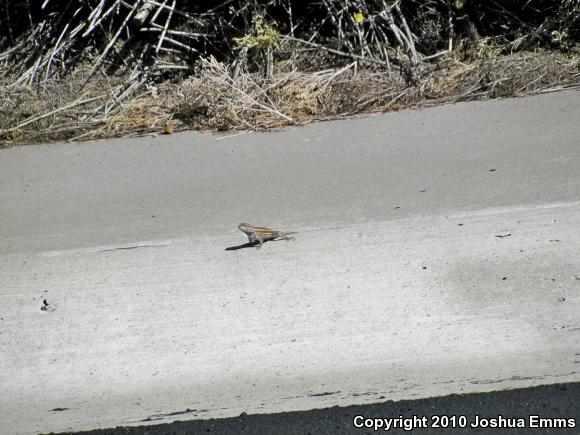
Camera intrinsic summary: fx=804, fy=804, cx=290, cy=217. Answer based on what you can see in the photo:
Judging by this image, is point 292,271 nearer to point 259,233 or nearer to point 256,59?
point 259,233

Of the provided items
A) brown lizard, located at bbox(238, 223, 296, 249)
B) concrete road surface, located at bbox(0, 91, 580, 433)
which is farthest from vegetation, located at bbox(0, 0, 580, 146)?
brown lizard, located at bbox(238, 223, 296, 249)

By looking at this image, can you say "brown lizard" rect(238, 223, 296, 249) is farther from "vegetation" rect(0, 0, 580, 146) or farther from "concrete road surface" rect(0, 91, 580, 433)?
"vegetation" rect(0, 0, 580, 146)

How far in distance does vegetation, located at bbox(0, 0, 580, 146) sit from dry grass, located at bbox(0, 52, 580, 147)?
0.04 feet

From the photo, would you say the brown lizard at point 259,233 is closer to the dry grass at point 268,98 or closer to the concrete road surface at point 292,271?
the concrete road surface at point 292,271

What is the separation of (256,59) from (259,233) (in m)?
3.42

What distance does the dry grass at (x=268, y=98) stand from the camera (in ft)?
24.2

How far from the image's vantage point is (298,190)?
6137 millimetres

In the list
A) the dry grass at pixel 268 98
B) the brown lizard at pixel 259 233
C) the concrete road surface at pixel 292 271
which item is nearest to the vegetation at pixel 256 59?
the dry grass at pixel 268 98

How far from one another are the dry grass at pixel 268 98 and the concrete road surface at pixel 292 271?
1.28 feet

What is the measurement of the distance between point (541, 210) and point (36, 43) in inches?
235

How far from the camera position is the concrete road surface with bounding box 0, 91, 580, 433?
4324mm

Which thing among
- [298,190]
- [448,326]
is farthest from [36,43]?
[448,326]

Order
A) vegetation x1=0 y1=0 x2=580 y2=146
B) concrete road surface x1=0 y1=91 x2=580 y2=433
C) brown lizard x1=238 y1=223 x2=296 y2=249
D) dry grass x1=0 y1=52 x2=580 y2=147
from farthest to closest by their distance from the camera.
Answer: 1. vegetation x1=0 y1=0 x2=580 y2=146
2. dry grass x1=0 y1=52 x2=580 y2=147
3. brown lizard x1=238 y1=223 x2=296 y2=249
4. concrete road surface x1=0 y1=91 x2=580 y2=433

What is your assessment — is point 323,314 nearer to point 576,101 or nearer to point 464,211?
point 464,211
